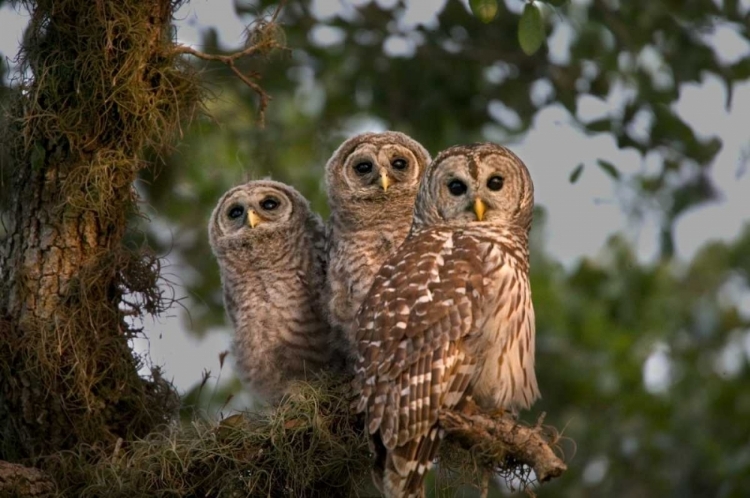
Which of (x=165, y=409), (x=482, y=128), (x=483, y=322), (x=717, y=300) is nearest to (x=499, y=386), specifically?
(x=483, y=322)

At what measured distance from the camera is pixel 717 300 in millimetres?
8383

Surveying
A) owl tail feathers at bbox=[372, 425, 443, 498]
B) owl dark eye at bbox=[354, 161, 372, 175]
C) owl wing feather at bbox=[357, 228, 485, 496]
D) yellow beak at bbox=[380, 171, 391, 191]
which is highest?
owl dark eye at bbox=[354, 161, 372, 175]

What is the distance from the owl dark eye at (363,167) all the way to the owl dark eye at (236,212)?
51 centimetres

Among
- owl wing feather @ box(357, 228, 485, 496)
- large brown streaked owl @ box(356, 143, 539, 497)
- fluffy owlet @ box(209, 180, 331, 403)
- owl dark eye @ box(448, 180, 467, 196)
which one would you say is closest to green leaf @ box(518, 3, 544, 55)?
large brown streaked owl @ box(356, 143, 539, 497)

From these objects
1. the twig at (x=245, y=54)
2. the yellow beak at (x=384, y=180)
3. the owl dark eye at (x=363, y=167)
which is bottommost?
the yellow beak at (x=384, y=180)

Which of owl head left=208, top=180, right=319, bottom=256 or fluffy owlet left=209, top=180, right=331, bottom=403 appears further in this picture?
owl head left=208, top=180, right=319, bottom=256

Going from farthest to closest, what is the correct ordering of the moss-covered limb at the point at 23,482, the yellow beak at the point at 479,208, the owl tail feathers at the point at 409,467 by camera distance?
the yellow beak at the point at 479,208 → the moss-covered limb at the point at 23,482 → the owl tail feathers at the point at 409,467

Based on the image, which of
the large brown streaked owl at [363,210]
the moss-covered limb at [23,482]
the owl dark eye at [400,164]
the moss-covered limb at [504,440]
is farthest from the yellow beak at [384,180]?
the moss-covered limb at [23,482]

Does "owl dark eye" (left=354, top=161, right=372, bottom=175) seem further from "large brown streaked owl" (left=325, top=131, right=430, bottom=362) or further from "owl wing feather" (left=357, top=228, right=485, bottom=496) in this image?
"owl wing feather" (left=357, top=228, right=485, bottom=496)

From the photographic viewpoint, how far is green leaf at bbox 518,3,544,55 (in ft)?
13.3

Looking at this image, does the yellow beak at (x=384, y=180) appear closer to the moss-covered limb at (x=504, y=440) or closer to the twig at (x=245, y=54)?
the twig at (x=245, y=54)

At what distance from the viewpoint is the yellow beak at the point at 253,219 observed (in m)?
4.59

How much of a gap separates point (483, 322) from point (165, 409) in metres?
1.36

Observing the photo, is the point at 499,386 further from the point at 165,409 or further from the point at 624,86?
the point at 624,86
